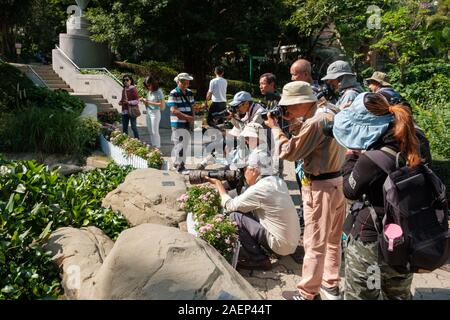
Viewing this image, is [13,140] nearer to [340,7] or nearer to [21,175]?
[21,175]

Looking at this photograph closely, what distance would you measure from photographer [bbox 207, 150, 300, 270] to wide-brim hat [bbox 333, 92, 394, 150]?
1319 millimetres

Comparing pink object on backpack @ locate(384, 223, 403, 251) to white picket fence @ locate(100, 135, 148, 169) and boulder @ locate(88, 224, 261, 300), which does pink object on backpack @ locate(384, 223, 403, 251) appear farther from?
white picket fence @ locate(100, 135, 148, 169)

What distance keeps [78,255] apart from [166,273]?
1.39 meters

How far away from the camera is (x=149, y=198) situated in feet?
16.9

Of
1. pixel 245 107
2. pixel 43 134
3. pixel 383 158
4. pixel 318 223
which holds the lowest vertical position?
pixel 43 134

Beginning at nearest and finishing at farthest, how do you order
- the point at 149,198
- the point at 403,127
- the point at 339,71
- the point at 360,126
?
1. the point at 403,127
2. the point at 360,126
3. the point at 339,71
4. the point at 149,198

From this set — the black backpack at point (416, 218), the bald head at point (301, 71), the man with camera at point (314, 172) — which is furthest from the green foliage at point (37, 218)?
the black backpack at point (416, 218)

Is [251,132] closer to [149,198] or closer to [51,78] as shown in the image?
[149,198]

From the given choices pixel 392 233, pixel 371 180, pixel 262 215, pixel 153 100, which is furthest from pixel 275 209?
pixel 153 100

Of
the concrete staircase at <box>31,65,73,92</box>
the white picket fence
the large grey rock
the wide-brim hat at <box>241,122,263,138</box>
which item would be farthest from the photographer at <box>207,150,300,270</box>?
the concrete staircase at <box>31,65,73,92</box>

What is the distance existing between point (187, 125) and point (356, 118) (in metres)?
4.43

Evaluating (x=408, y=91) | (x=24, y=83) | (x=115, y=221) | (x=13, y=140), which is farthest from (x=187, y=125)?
(x=408, y=91)

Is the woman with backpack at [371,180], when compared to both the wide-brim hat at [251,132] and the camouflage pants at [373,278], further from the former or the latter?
the wide-brim hat at [251,132]
